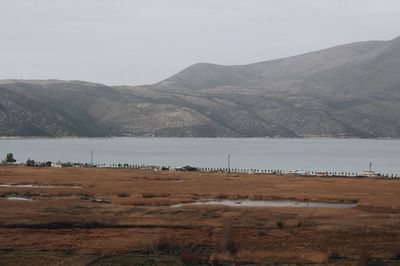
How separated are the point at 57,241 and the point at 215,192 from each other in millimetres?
44973

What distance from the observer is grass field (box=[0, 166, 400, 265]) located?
1661 inches

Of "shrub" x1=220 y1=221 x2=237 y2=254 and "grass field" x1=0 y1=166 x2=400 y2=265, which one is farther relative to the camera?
"shrub" x1=220 y1=221 x2=237 y2=254

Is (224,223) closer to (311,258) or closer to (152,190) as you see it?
(311,258)

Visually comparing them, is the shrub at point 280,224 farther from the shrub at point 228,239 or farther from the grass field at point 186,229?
the shrub at point 228,239

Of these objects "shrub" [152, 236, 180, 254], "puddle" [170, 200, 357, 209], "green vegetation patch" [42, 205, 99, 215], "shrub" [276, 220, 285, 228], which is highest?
"green vegetation patch" [42, 205, 99, 215]

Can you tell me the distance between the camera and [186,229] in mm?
52969

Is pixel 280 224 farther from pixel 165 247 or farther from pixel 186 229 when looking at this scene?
pixel 165 247

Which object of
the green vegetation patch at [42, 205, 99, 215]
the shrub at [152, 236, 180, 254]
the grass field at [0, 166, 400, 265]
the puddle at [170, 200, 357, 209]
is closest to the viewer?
the grass field at [0, 166, 400, 265]

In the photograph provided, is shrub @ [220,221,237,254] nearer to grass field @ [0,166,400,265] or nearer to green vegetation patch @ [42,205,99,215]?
grass field @ [0,166,400,265]

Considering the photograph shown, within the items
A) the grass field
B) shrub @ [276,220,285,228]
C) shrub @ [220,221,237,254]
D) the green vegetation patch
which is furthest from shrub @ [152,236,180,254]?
the green vegetation patch

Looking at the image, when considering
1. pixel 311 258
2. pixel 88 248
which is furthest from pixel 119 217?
pixel 311 258

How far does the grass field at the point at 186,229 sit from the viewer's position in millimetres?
42188

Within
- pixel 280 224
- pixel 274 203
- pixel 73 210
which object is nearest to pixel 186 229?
pixel 280 224

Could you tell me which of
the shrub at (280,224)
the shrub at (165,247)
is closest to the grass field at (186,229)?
the shrub at (165,247)
